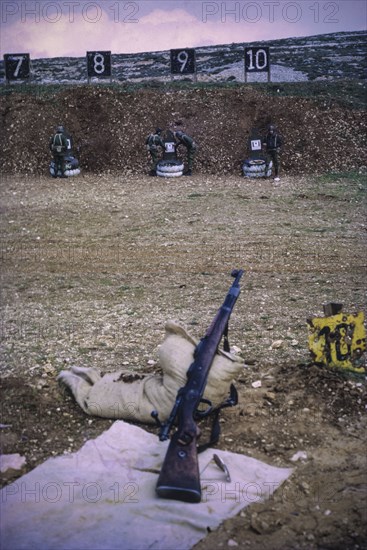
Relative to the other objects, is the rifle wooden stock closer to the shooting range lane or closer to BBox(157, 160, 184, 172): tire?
the shooting range lane

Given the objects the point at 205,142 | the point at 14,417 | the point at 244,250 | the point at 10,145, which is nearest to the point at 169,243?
the point at 244,250

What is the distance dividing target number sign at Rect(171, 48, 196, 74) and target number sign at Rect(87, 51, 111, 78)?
244 centimetres

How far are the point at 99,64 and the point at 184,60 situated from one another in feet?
10.4

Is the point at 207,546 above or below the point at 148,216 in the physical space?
below

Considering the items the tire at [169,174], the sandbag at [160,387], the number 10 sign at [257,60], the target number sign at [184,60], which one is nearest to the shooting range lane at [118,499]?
the sandbag at [160,387]

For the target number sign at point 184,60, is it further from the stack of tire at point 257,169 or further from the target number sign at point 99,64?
the stack of tire at point 257,169

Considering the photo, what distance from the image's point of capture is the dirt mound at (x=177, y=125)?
18.7 meters

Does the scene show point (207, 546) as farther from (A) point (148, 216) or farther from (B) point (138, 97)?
(B) point (138, 97)

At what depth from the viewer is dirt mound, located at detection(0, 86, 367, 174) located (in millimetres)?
18688

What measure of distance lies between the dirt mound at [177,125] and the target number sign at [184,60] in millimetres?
864

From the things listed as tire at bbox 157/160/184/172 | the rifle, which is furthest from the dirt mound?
the rifle

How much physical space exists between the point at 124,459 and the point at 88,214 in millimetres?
9098

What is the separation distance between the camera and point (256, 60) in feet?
69.1

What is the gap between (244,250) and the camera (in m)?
10.2
